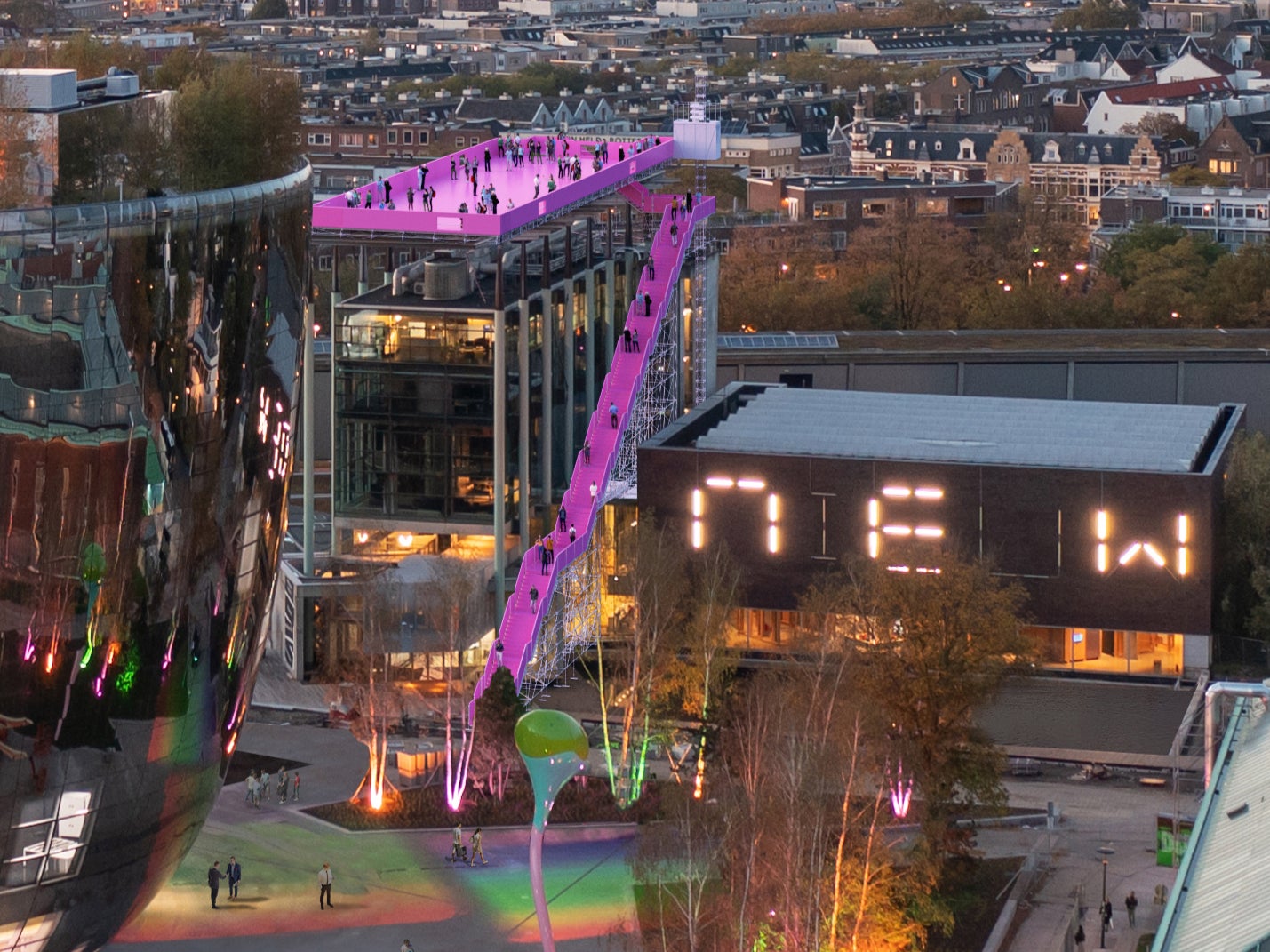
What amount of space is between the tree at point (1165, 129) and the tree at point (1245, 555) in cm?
11977

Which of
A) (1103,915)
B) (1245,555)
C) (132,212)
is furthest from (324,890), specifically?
(1245,555)

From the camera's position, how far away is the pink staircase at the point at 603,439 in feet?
200

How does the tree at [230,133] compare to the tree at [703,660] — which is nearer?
the tree at [230,133]

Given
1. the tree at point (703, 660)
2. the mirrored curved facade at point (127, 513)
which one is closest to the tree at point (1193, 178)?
the tree at point (703, 660)

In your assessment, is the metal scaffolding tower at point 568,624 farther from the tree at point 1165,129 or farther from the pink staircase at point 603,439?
the tree at point 1165,129

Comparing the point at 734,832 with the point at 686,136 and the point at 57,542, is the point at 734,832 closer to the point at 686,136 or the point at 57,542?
the point at 57,542

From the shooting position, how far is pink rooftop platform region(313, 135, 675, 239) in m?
65.0

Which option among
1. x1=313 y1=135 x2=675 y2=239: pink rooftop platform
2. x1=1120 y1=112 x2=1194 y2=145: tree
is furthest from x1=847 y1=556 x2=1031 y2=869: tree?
x1=1120 y1=112 x2=1194 y2=145: tree

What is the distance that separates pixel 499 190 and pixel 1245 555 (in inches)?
874

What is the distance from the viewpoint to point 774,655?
210 feet

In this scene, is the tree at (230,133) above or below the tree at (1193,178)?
above

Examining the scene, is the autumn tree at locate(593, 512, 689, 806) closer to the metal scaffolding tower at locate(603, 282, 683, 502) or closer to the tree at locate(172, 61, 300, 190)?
the metal scaffolding tower at locate(603, 282, 683, 502)

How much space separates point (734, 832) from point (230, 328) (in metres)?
11.2

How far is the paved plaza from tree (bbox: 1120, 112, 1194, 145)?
13630 cm
